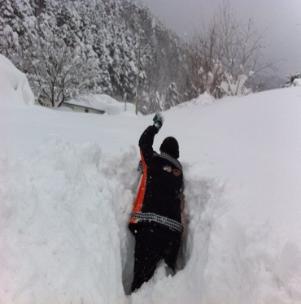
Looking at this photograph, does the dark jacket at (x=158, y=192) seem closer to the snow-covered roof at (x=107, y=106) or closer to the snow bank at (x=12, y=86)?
the snow bank at (x=12, y=86)

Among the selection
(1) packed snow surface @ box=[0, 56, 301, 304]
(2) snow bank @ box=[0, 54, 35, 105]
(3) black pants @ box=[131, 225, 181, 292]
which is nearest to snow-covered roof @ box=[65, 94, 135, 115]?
(2) snow bank @ box=[0, 54, 35, 105]

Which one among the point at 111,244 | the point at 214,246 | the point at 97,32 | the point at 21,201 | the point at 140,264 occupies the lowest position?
the point at 140,264

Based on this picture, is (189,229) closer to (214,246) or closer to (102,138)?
(214,246)

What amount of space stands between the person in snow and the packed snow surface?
0.09m

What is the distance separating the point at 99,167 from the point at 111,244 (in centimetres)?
76

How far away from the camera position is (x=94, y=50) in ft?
88.0

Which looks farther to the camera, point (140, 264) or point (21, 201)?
point (140, 264)

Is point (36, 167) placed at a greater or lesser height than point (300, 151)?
lesser

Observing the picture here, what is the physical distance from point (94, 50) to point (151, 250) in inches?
1052

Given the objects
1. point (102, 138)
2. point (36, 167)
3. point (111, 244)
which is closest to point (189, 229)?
point (111, 244)

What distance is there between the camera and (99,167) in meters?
2.69

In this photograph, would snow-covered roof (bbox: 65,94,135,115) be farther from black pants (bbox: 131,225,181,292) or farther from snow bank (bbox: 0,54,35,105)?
black pants (bbox: 131,225,181,292)

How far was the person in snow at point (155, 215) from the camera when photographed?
92.6 inches

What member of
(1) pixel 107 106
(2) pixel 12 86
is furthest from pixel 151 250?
(1) pixel 107 106
